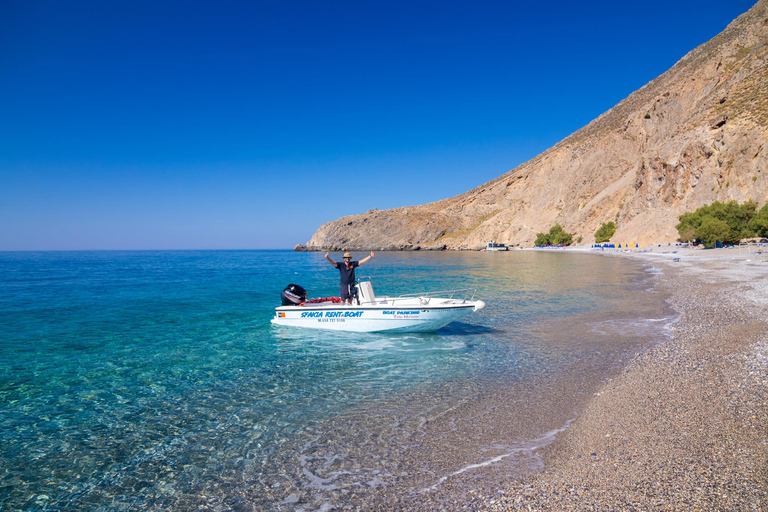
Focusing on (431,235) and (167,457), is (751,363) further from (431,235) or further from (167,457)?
(431,235)

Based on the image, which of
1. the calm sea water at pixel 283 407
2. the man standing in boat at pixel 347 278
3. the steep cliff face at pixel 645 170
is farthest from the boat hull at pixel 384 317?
the steep cliff face at pixel 645 170

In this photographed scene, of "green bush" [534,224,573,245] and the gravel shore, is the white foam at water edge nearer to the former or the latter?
Result: the gravel shore

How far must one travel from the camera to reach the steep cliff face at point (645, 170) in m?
61.8

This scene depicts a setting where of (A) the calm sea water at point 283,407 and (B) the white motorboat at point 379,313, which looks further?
(B) the white motorboat at point 379,313

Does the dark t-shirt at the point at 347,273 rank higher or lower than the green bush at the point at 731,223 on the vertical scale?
lower

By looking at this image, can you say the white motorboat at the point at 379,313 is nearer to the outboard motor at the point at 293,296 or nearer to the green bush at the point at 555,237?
the outboard motor at the point at 293,296

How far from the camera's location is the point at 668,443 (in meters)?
5.55

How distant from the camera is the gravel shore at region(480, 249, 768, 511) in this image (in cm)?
439

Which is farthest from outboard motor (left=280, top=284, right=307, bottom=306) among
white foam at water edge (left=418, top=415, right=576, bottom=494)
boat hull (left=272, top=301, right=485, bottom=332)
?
white foam at water edge (left=418, top=415, right=576, bottom=494)

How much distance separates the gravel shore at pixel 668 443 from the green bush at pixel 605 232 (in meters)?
85.4

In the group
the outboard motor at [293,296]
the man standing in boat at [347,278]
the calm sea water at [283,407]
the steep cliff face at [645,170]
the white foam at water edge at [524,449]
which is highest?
the steep cliff face at [645,170]

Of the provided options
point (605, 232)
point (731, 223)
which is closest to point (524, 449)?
point (731, 223)

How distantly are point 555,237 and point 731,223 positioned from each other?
46.4m

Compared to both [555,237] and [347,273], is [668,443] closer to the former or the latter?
[347,273]
